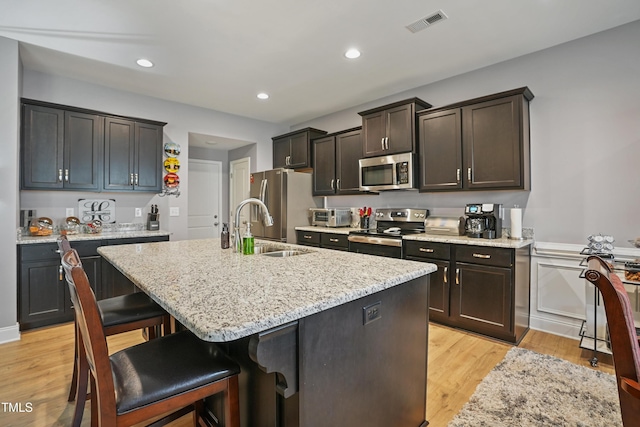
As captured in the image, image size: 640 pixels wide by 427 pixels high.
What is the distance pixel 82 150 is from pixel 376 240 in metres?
3.42

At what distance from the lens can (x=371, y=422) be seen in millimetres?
1319

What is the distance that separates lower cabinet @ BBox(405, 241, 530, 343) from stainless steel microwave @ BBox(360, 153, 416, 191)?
775mm

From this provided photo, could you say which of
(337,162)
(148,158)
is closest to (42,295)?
(148,158)

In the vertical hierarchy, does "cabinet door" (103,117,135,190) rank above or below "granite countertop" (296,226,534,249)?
above

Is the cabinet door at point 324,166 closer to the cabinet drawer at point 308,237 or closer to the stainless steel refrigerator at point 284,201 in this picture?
the stainless steel refrigerator at point 284,201

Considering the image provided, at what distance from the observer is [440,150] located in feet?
11.0

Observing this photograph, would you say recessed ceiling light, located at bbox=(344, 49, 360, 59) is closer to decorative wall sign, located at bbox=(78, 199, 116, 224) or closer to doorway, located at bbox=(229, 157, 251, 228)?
doorway, located at bbox=(229, 157, 251, 228)

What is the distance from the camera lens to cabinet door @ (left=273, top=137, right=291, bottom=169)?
17.0 ft

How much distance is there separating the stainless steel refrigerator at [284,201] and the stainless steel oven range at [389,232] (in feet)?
3.59

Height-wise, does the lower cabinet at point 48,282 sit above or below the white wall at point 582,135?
below

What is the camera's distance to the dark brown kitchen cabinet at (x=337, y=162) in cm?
427

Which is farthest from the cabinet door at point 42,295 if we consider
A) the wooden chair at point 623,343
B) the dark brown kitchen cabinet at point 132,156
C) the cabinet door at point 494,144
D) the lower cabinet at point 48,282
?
the cabinet door at point 494,144

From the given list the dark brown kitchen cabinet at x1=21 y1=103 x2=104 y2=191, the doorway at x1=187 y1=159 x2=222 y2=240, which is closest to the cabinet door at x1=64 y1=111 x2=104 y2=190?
the dark brown kitchen cabinet at x1=21 y1=103 x2=104 y2=191

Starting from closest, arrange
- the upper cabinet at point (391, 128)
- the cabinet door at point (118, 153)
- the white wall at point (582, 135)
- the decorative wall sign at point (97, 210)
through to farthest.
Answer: the white wall at point (582, 135), the upper cabinet at point (391, 128), the cabinet door at point (118, 153), the decorative wall sign at point (97, 210)
